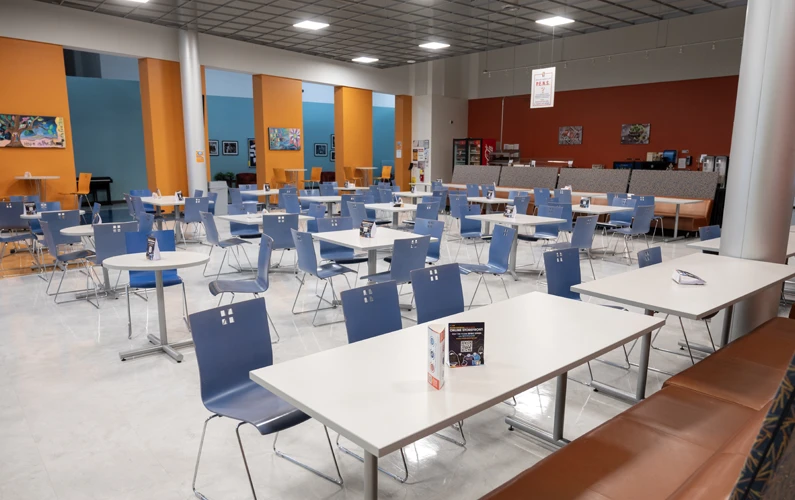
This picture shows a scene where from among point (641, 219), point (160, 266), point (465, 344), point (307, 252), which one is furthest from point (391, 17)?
point (465, 344)

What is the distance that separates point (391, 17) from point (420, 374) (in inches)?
429

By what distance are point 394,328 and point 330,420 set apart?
1287mm

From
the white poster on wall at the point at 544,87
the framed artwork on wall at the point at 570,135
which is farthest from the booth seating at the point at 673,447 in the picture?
the framed artwork on wall at the point at 570,135

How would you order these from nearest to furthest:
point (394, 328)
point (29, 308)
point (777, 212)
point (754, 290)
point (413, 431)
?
point (413, 431), point (394, 328), point (754, 290), point (777, 212), point (29, 308)

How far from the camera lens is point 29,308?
5.45 m

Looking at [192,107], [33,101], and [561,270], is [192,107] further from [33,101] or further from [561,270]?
[561,270]

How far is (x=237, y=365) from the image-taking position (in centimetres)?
256

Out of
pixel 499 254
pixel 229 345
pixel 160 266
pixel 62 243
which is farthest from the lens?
pixel 62 243

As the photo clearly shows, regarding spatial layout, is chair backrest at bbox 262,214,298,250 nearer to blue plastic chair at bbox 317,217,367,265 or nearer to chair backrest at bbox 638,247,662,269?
blue plastic chair at bbox 317,217,367,265

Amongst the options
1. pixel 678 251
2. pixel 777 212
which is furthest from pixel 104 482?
pixel 678 251

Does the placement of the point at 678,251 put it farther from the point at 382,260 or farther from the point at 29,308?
the point at 29,308

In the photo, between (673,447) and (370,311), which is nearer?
(673,447)

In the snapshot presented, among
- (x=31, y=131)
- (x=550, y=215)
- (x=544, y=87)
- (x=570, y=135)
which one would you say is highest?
(x=544, y=87)

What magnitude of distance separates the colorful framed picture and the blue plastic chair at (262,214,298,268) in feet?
30.0
